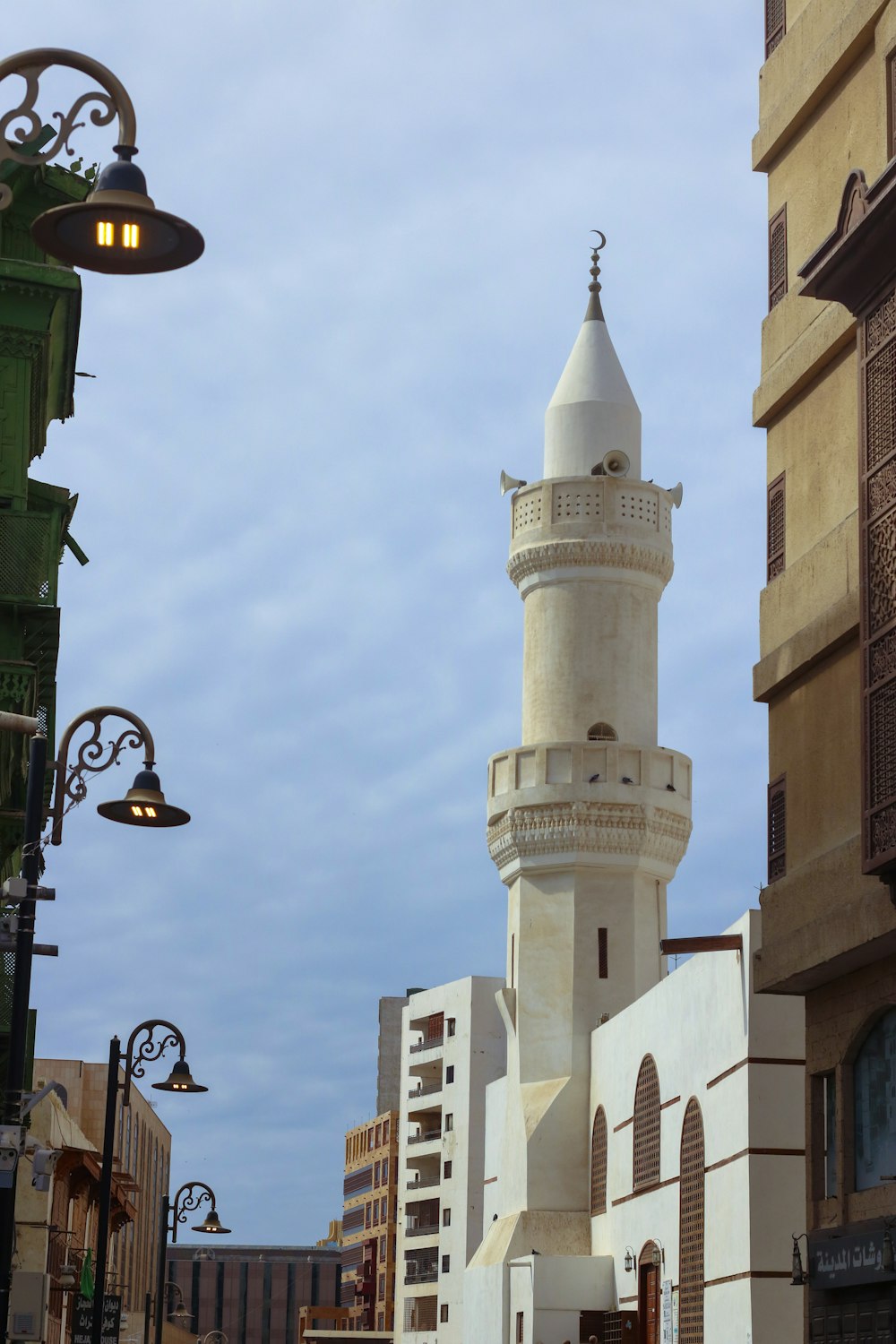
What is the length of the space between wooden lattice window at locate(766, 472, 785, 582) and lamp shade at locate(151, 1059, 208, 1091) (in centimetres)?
1003

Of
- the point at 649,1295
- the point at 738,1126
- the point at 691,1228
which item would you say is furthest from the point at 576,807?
the point at 738,1126

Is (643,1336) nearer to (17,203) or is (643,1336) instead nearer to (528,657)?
(528,657)

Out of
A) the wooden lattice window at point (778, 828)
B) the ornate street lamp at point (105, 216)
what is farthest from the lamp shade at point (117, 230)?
the wooden lattice window at point (778, 828)

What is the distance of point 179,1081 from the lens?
26.2 metres

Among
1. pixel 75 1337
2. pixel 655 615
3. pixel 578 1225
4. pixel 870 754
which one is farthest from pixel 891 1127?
pixel 655 615

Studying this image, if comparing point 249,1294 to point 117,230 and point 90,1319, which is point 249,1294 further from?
point 117,230

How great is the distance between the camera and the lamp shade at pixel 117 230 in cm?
992

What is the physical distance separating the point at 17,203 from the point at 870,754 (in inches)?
596

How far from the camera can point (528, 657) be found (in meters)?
42.4

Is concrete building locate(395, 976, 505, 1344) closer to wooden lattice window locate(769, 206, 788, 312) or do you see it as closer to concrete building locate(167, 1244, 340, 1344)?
wooden lattice window locate(769, 206, 788, 312)

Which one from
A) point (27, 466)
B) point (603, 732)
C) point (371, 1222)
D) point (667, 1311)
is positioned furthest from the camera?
point (371, 1222)

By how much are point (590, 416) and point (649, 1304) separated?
60.7 feet

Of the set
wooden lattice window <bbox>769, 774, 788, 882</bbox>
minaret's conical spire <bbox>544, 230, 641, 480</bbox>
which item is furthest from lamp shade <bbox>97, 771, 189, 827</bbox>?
minaret's conical spire <bbox>544, 230, 641, 480</bbox>

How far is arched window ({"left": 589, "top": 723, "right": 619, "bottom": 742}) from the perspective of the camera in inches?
1623
